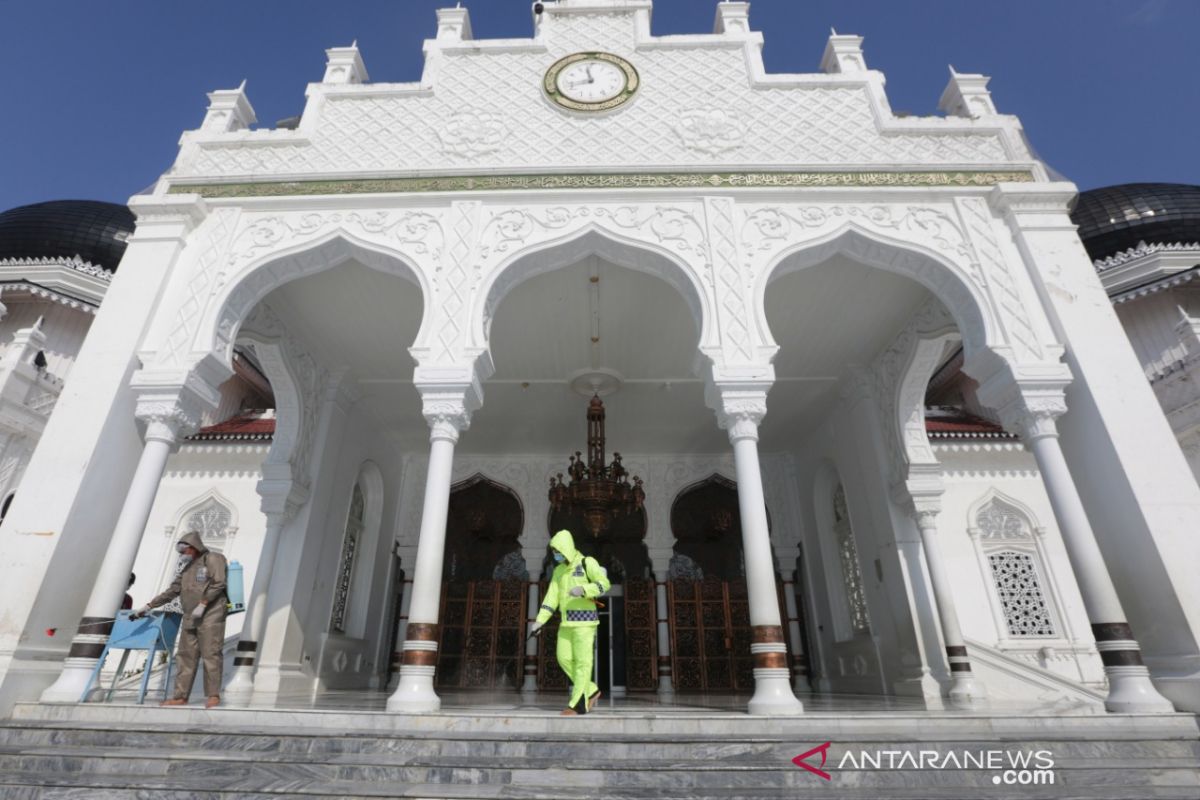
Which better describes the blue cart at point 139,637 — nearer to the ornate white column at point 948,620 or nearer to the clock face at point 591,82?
the clock face at point 591,82

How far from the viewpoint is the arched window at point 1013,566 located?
8562mm

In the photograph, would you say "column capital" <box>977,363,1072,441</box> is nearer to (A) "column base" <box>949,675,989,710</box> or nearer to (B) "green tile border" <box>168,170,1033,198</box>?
(B) "green tile border" <box>168,170,1033,198</box>

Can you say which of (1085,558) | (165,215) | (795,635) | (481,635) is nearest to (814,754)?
(1085,558)

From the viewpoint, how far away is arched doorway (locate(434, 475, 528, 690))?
30.9ft

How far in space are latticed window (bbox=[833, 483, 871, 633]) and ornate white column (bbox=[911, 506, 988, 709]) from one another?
1.44 m

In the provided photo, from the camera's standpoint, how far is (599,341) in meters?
7.73

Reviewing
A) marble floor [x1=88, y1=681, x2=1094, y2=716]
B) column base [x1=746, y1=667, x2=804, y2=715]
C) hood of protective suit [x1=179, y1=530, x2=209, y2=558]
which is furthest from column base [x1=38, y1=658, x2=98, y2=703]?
column base [x1=746, y1=667, x2=804, y2=715]

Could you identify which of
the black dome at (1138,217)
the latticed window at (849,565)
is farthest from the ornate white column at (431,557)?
the black dome at (1138,217)

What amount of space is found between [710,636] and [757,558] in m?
5.47

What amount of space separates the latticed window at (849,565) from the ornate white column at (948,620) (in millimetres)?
1443

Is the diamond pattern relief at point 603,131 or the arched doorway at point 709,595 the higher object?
the diamond pattern relief at point 603,131

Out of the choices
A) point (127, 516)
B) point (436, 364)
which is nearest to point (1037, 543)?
point (436, 364)

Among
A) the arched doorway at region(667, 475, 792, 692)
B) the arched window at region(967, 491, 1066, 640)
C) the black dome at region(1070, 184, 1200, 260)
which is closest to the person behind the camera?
the arched window at region(967, 491, 1066, 640)

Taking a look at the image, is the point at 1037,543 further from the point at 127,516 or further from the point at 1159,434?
the point at 127,516
